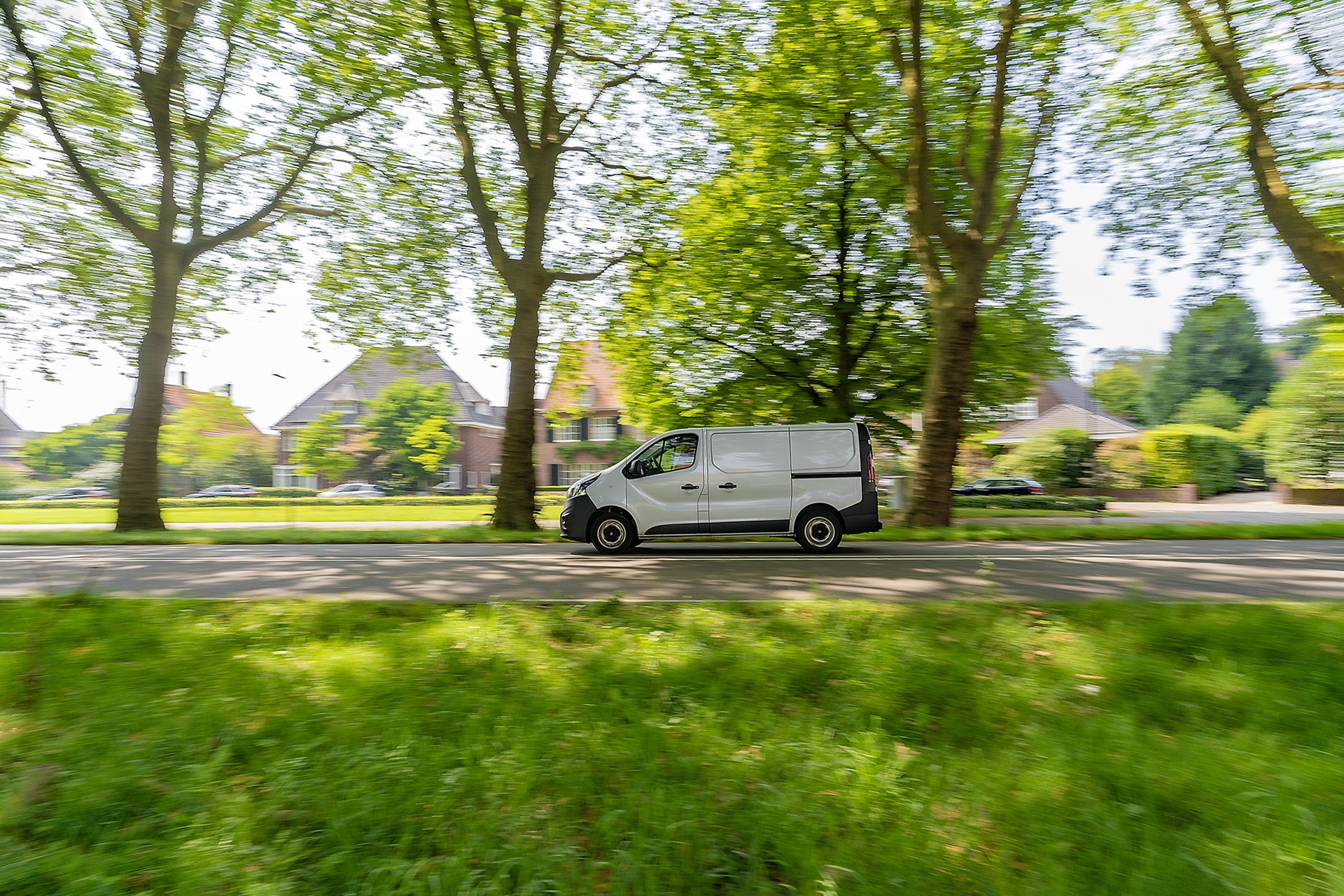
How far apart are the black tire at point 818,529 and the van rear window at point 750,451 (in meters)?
0.94

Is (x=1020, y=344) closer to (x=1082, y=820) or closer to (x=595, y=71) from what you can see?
(x=595, y=71)

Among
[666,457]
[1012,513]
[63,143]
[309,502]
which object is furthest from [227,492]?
[1012,513]

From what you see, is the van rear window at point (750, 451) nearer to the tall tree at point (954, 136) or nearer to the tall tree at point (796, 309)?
the tall tree at point (954, 136)

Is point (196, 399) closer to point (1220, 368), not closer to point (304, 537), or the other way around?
point (304, 537)

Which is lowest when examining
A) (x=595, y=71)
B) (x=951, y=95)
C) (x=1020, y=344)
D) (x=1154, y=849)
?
(x=1154, y=849)

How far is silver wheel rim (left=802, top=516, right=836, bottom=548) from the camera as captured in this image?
1187cm

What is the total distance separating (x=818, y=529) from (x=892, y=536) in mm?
2639

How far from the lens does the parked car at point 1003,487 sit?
3350 centimetres

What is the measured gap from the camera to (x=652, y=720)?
411 cm

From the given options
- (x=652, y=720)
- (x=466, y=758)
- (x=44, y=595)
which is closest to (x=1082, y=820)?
(x=652, y=720)

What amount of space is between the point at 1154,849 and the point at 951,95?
48.2 ft

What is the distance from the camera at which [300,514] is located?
31.1m

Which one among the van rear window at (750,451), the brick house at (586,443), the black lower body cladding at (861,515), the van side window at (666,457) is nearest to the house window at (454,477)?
the brick house at (586,443)

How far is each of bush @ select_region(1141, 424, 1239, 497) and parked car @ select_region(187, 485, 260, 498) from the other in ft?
181
